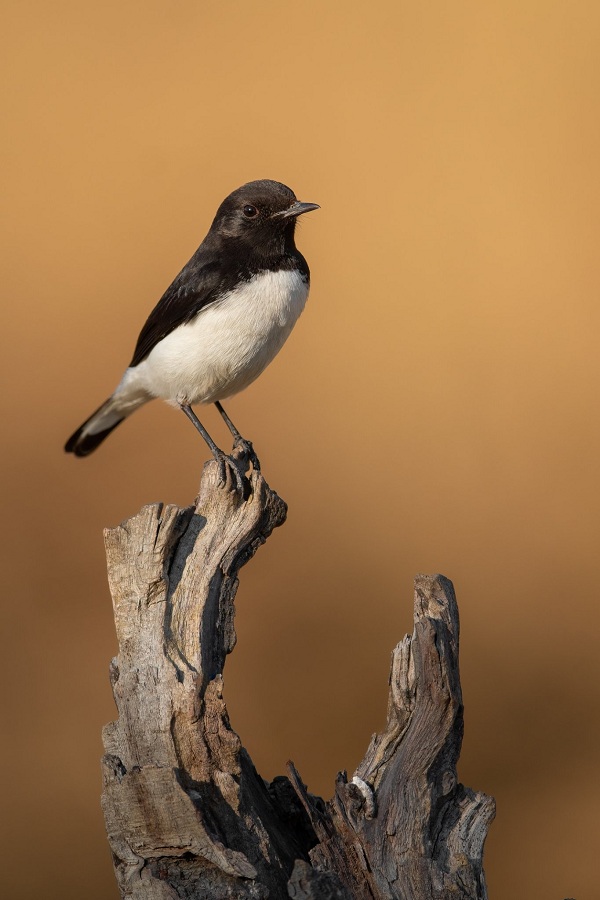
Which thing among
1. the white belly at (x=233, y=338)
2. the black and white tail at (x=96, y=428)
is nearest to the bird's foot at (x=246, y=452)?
the white belly at (x=233, y=338)

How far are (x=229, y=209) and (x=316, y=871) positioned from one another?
3606 millimetres

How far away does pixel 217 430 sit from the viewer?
8266 millimetres

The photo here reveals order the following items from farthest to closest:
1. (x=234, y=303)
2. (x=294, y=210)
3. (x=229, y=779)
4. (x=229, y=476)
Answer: (x=294, y=210)
(x=234, y=303)
(x=229, y=476)
(x=229, y=779)

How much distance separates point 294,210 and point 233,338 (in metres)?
0.75

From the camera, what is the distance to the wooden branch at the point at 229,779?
3.31 metres

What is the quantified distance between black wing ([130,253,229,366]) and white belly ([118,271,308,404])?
0.05 metres

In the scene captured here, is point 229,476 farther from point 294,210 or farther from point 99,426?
point 99,426

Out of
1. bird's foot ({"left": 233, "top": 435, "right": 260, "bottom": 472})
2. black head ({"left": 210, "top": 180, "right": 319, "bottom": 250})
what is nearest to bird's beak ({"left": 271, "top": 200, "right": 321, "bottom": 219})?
black head ({"left": 210, "top": 180, "right": 319, "bottom": 250})

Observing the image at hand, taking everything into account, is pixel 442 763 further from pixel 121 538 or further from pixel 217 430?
pixel 217 430

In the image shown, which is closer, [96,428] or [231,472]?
[231,472]

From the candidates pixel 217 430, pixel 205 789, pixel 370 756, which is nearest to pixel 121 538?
pixel 205 789

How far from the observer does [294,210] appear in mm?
5367

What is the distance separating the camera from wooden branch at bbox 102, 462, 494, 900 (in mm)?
3307

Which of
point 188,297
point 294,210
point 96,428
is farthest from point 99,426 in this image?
point 294,210
